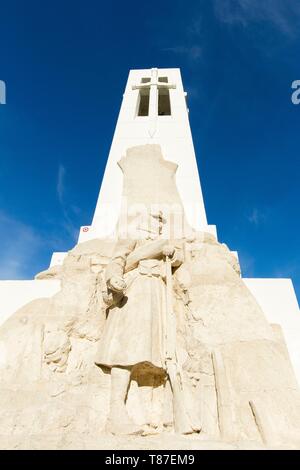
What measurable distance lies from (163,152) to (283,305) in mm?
4574

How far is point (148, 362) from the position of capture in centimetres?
325

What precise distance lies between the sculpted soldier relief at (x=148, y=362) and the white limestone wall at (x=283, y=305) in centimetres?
39

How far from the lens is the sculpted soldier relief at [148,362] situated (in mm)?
2955

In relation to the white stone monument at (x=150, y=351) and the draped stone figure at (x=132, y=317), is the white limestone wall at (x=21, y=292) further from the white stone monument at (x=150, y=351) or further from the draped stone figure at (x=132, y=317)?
the draped stone figure at (x=132, y=317)

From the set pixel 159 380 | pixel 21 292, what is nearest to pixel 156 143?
pixel 21 292

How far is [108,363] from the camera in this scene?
10.8ft

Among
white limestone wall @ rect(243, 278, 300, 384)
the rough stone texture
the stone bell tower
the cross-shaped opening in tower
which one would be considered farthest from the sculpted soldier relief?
the cross-shaped opening in tower

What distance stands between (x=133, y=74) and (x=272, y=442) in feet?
39.6

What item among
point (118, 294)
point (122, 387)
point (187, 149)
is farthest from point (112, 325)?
point (187, 149)

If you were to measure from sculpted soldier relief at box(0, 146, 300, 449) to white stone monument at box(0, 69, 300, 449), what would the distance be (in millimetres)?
12

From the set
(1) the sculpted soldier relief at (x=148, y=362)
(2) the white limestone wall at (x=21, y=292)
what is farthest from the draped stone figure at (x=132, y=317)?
(2) the white limestone wall at (x=21, y=292)

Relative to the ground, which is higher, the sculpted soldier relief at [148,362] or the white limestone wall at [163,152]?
the white limestone wall at [163,152]

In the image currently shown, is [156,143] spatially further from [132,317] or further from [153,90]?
[132,317]

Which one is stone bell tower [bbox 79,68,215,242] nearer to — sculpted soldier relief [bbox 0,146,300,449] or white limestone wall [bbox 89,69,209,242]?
white limestone wall [bbox 89,69,209,242]
